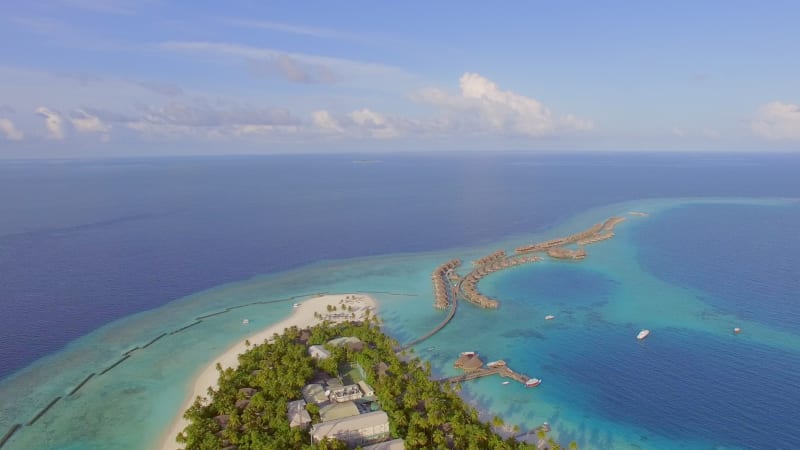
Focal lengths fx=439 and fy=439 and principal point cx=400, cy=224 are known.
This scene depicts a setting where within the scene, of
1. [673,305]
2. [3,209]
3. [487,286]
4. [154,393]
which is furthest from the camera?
[3,209]

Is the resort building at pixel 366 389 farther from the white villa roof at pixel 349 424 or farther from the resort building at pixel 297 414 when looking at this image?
the resort building at pixel 297 414

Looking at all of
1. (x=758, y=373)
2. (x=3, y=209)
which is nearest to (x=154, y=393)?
(x=758, y=373)

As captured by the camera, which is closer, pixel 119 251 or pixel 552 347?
pixel 552 347

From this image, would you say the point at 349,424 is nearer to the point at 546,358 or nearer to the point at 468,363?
the point at 468,363

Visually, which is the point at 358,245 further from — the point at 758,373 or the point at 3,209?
the point at 3,209

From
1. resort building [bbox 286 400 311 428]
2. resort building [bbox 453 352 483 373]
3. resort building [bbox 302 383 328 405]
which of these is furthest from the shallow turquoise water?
resort building [bbox 302 383 328 405]
